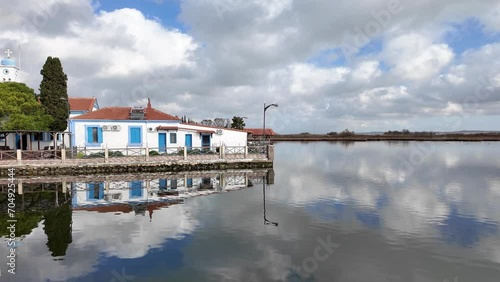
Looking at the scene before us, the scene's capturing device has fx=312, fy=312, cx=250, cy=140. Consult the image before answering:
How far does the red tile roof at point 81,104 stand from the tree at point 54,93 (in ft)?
16.5

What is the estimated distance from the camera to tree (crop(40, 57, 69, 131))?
35.6m

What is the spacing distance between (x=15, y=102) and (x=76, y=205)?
1919 centimetres

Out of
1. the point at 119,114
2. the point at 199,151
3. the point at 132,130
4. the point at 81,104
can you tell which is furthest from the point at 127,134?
the point at 81,104

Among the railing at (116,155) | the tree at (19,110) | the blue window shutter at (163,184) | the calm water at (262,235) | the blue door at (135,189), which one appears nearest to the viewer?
the calm water at (262,235)

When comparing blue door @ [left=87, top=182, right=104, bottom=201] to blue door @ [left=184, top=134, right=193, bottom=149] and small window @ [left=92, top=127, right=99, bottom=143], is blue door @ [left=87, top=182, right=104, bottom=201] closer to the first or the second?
small window @ [left=92, top=127, right=99, bottom=143]

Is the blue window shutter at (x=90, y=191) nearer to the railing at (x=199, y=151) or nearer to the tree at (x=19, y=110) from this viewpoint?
the railing at (x=199, y=151)

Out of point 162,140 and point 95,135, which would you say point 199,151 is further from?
point 95,135

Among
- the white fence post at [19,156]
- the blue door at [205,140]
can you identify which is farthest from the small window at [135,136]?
the white fence post at [19,156]

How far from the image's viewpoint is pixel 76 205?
15195mm

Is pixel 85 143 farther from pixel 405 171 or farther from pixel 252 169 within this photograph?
pixel 405 171

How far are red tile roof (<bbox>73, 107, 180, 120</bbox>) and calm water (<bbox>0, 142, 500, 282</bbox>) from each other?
14098 mm

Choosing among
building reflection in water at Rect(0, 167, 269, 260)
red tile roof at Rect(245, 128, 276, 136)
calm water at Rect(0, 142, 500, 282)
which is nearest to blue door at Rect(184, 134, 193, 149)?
building reflection in water at Rect(0, 167, 269, 260)

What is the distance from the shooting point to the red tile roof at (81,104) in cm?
4162

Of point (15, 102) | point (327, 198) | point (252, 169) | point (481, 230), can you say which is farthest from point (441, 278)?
point (15, 102)
